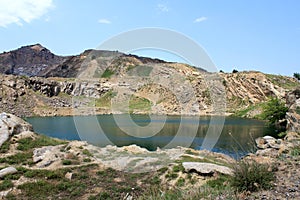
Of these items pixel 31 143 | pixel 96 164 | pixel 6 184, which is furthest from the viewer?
pixel 31 143

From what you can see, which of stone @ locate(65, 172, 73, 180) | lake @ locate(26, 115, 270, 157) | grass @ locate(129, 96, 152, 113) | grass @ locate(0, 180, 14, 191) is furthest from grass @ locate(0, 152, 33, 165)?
→ grass @ locate(129, 96, 152, 113)

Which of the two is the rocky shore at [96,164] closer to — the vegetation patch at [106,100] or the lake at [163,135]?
the lake at [163,135]

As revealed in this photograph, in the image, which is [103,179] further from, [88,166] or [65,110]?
[65,110]

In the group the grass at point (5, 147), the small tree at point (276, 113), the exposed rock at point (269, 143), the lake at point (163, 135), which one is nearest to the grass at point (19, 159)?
the grass at point (5, 147)

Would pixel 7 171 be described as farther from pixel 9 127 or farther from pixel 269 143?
pixel 269 143

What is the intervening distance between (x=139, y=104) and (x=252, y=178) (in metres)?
119

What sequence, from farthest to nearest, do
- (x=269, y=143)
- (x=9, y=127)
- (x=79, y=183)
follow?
(x=269, y=143) < (x=9, y=127) < (x=79, y=183)

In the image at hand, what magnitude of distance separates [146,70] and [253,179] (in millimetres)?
147866

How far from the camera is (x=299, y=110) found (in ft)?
142

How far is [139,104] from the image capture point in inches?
4990

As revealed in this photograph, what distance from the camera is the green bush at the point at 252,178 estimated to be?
763 cm

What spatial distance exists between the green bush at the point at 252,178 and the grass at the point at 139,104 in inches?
4251

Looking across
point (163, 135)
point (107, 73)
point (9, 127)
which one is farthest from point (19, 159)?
point (107, 73)

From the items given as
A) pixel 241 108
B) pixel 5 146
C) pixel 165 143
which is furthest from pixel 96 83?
pixel 5 146
